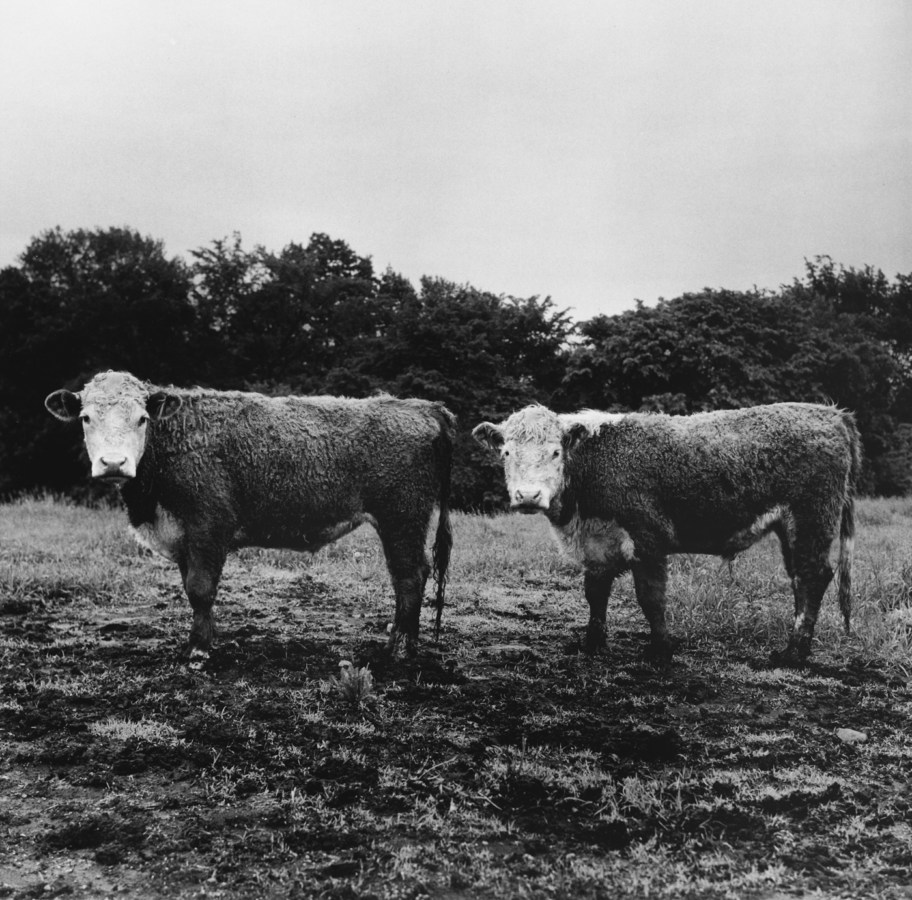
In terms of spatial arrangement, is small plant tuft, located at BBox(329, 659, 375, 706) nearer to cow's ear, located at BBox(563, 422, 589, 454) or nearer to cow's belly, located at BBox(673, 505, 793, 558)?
cow's ear, located at BBox(563, 422, 589, 454)

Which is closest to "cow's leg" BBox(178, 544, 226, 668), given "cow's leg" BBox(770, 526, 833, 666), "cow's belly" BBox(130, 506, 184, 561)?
"cow's belly" BBox(130, 506, 184, 561)

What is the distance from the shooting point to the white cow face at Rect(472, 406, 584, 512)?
6.08 metres

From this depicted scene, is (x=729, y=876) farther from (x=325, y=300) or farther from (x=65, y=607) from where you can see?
(x=325, y=300)

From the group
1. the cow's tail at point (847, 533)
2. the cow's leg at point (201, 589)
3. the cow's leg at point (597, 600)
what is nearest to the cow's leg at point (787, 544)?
the cow's tail at point (847, 533)

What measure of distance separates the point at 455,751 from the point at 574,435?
2.69 m

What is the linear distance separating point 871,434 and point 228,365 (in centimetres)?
2057

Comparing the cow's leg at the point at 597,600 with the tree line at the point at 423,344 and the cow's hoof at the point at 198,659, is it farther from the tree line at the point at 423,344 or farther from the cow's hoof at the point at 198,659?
the tree line at the point at 423,344

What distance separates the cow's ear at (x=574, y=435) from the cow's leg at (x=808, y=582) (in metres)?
1.82

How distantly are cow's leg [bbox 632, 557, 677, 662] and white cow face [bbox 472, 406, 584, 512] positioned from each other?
0.85 meters

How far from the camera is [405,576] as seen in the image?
6.47 m

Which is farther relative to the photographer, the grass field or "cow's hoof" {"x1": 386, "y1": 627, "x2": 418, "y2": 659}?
"cow's hoof" {"x1": 386, "y1": 627, "x2": 418, "y2": 659}

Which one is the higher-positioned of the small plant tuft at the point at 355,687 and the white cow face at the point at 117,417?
the white cow face at the point at 117,417

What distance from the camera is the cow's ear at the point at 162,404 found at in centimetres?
603

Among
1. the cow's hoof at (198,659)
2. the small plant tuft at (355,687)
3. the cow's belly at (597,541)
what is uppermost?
the cow's belly at (597,541)
